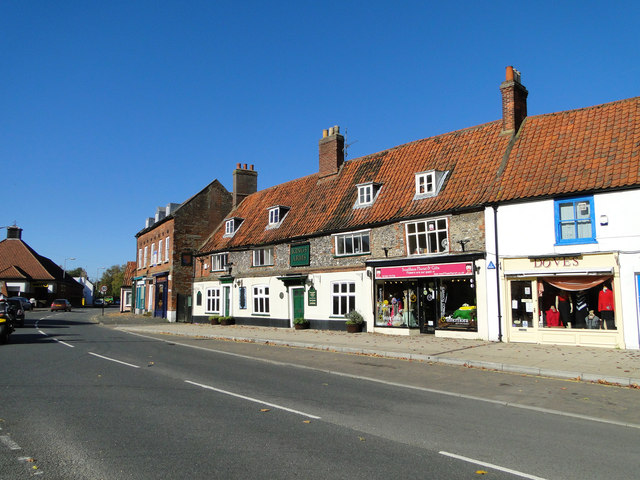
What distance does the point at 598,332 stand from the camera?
16.3m

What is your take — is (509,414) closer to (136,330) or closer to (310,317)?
(310,317)

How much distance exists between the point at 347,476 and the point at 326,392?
4.68 metres

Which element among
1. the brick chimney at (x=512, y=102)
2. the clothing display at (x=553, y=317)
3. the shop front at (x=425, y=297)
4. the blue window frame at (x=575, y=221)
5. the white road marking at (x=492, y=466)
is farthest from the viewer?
the brick chimney at (x=512, y=102)

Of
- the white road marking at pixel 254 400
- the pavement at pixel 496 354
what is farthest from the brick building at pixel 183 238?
the white road marking at pixel 254 400

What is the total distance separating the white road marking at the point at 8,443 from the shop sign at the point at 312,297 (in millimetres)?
19931

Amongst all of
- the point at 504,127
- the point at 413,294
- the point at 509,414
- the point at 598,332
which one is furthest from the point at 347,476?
the point at 504,127

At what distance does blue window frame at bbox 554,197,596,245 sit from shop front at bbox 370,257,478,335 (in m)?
3.40

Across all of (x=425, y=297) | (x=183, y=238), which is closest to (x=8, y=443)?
(x=425, y=297)

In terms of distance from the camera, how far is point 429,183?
72.6ft

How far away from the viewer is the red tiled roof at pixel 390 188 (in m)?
21.0

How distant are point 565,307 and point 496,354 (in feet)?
13.5

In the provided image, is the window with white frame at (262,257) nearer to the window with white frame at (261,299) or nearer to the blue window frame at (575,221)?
the window with white frame at (261,299)

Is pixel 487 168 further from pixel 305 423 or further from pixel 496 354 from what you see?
pixel 305 423

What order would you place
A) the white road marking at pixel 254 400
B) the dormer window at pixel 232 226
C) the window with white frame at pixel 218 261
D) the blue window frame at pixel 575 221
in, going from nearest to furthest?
the white road marking at pixel 254 400
the blue window frame at pixel 575 221
the window with white frame at pixel 218 261
the dormer window at pixel 232 226
